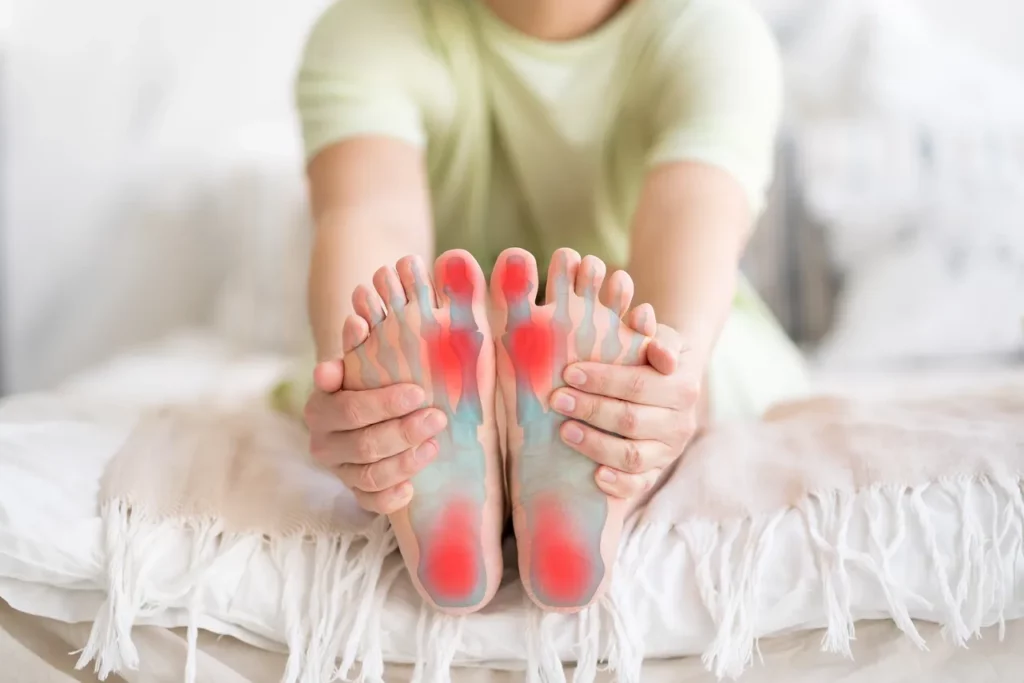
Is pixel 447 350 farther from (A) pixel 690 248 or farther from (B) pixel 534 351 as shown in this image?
(A) pixel 690 248

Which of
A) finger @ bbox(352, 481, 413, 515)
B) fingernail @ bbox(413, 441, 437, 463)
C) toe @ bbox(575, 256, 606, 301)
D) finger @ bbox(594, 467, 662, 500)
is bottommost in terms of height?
finger @ bbox(352, 481, 413, 515)

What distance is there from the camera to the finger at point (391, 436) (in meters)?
0.50

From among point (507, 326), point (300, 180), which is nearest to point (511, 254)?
point (507, 326)

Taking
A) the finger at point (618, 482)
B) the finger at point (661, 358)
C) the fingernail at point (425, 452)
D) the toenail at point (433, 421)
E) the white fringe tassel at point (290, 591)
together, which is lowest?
the white fringe tassel at point (290, 591)

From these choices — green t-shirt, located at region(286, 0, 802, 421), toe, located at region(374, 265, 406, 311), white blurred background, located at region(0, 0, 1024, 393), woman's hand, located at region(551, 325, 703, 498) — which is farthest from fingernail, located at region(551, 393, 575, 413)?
white blurred background, located at region(0, 0, 1024, 393)

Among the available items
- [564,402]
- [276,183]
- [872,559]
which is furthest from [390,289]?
[276,183]

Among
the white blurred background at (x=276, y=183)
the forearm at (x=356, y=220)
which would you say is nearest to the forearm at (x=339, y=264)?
the forearm at (x=356, y=220)

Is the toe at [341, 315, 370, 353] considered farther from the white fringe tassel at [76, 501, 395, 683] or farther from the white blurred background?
the white blurred background

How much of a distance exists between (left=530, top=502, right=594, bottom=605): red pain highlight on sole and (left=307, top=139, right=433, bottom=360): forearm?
0.19 m

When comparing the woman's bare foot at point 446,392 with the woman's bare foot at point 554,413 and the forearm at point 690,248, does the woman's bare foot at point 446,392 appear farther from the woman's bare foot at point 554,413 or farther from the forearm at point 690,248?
the forearm at point 690,248

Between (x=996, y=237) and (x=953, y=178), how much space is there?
84 mm

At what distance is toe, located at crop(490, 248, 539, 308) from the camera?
1.60 ft

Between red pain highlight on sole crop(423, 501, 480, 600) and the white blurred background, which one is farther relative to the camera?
the white blurred background

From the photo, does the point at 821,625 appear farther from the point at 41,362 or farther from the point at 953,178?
the point at 41,362
